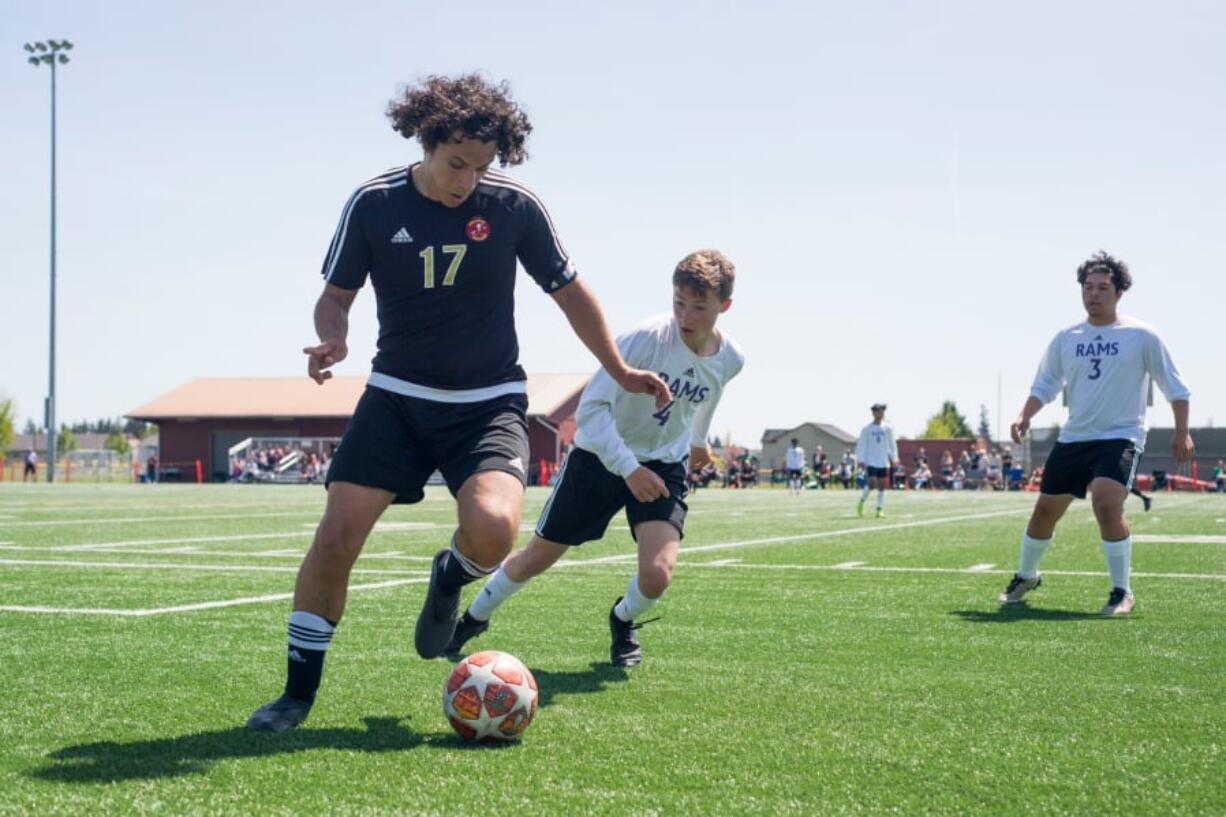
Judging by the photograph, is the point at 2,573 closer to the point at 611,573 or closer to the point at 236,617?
the point at 236,617

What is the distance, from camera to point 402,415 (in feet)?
15.6

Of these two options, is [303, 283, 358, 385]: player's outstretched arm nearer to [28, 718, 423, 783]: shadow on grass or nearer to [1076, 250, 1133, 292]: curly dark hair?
[28, 718, 423, 783]: shadow on grass

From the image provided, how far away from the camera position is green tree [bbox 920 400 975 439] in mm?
127250

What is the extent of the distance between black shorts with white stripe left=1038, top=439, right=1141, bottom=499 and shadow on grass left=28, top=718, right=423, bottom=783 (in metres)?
5.35

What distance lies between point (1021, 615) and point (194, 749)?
5384 millimetres

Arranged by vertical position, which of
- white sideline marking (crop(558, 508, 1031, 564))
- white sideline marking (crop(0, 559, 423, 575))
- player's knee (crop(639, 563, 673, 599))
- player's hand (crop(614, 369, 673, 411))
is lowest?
white sideline marking (crop(558, 508, 1031, 564))

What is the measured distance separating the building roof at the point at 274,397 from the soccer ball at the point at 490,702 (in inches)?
2412

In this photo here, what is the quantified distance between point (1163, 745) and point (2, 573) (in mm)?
8708

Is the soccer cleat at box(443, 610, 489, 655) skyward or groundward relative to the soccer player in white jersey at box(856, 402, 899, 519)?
groundward

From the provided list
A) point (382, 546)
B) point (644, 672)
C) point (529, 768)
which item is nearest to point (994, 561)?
point (382, 546)

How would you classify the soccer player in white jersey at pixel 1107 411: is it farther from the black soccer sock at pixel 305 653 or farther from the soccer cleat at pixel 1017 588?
the black soccer sock at pixel 305 653

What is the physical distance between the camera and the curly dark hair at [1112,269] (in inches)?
332

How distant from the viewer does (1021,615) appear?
314 inches

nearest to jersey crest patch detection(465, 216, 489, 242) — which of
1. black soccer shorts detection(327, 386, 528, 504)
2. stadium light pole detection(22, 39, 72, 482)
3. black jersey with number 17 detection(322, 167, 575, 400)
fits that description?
black jersey with number 17 detection(322, 167, 575, 400)
